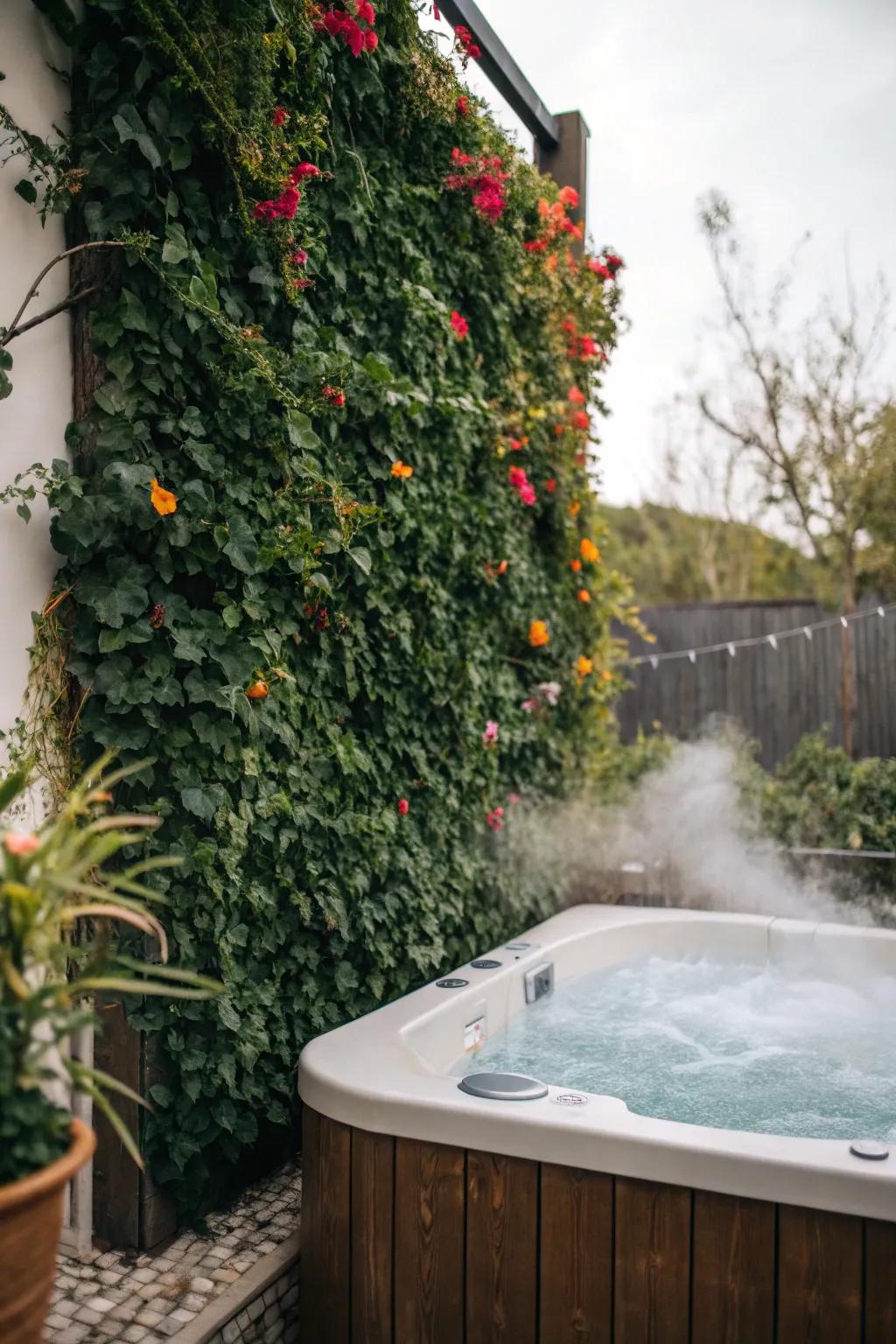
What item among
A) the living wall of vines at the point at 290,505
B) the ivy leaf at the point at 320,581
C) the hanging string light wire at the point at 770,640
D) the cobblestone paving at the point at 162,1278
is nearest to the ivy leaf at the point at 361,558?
the living wall of vines at the point at 290,505

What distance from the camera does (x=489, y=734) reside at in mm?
3365

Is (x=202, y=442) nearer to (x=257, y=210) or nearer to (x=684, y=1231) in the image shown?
(x=257, y=210)

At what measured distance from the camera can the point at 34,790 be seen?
201cm

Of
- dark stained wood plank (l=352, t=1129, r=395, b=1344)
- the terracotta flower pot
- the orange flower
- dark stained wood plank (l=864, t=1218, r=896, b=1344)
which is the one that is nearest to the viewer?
the terracotta flower pot

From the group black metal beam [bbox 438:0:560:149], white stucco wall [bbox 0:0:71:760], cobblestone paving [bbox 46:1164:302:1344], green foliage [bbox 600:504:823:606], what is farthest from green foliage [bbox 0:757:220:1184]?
green foliage [bbox 600:504:823:606]

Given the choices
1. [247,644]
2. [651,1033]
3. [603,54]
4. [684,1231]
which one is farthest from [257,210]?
[603,54]

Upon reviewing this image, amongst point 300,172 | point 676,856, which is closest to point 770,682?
point 676,856

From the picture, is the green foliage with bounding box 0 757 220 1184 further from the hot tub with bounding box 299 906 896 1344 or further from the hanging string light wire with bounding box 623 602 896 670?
the hanging string light wire with bounding box 623 602 896 670

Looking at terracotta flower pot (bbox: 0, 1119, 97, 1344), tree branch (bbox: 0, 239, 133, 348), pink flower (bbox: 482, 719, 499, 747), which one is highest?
tree branch (bbox: 0, 239, 133, 348)

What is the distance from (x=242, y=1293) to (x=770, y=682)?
5318 mm

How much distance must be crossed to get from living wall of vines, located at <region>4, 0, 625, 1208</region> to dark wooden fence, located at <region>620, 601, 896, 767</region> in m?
3.36

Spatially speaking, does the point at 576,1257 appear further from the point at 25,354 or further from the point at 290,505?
the point at 25,354

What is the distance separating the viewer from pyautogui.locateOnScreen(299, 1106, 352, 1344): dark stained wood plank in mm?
1948

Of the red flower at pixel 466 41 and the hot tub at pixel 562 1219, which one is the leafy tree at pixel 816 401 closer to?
the red flower at pixel 466 41
